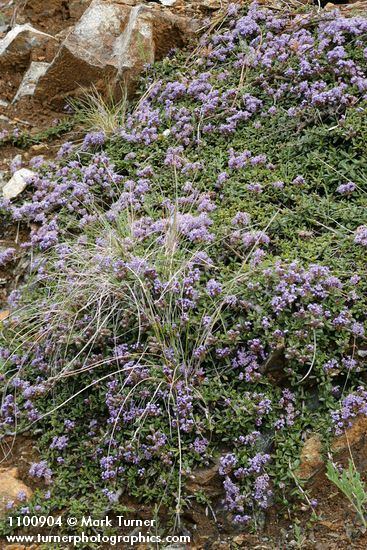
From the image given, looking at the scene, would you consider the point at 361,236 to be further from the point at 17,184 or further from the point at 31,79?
the point at 31,79

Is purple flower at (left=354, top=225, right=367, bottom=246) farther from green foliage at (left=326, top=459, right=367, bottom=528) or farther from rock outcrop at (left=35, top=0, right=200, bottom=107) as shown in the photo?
rock outcrop at (left=35, top=0, right=200, bottom=107)

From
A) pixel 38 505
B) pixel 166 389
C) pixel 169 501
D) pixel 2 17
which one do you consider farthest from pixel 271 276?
pixel 2 17

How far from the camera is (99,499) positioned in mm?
3301

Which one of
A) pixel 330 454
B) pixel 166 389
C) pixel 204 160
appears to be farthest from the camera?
pixel 204 160

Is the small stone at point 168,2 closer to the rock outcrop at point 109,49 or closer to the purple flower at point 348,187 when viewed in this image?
the rock outcrop at point 109,49

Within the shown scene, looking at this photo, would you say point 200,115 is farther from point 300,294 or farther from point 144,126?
point 300,294

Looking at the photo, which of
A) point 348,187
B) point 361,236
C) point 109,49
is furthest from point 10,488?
point 109,49

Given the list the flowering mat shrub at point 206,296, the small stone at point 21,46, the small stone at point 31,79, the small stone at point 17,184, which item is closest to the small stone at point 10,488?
the flowering mat shrub at point 206,296

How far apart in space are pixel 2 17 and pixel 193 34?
2319mm

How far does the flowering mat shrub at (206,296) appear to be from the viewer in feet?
10.9

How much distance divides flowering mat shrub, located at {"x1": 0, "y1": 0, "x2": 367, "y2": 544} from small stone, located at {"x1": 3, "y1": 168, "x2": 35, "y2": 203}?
0.12 meters

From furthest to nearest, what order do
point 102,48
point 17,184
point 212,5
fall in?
point 212,5 → point 102,48 → point 17,184

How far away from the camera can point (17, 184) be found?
17.3ft

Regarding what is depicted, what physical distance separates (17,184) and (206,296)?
2.19 m
